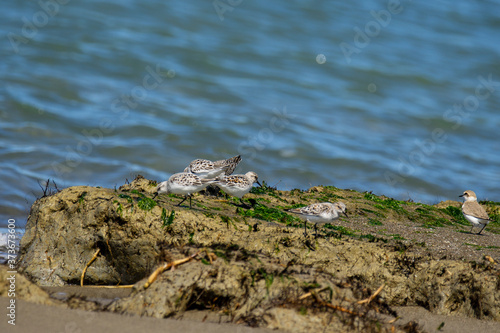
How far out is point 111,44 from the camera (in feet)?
73.5

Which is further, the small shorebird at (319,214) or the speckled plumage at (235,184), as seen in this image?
the speckled plumage at (235,184)

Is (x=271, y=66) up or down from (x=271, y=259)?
up

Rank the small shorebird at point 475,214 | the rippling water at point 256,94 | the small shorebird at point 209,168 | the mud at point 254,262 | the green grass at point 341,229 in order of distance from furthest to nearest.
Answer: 1. the rippling water at point 256,94
2. the small shorebird at point 209,168
3. the small shorebird at point 475,214
4. the green grass at point 341,229
5. the mud at point 254,262

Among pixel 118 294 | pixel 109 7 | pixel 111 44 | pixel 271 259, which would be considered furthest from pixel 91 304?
pixel 109 7

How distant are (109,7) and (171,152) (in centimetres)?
1148

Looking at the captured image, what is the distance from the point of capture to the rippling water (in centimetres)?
1589

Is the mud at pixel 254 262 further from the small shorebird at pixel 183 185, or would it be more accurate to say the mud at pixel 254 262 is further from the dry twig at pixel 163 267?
the small shorebird at pixel 183 185

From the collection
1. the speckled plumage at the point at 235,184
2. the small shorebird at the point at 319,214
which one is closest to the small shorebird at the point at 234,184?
the speckled plumage at the point at 235,184

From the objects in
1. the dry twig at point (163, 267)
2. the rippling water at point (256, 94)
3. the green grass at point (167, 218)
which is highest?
the rippling water at point (256, 94)

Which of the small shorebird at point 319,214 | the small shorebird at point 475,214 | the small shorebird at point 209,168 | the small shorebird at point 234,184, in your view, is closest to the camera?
the small shorebird at point 319,214

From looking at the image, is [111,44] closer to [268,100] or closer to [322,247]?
[268,100]

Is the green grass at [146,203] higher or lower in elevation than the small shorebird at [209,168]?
lower

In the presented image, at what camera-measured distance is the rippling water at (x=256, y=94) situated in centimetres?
1589

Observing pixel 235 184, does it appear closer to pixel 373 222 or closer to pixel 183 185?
pixel 183 185
